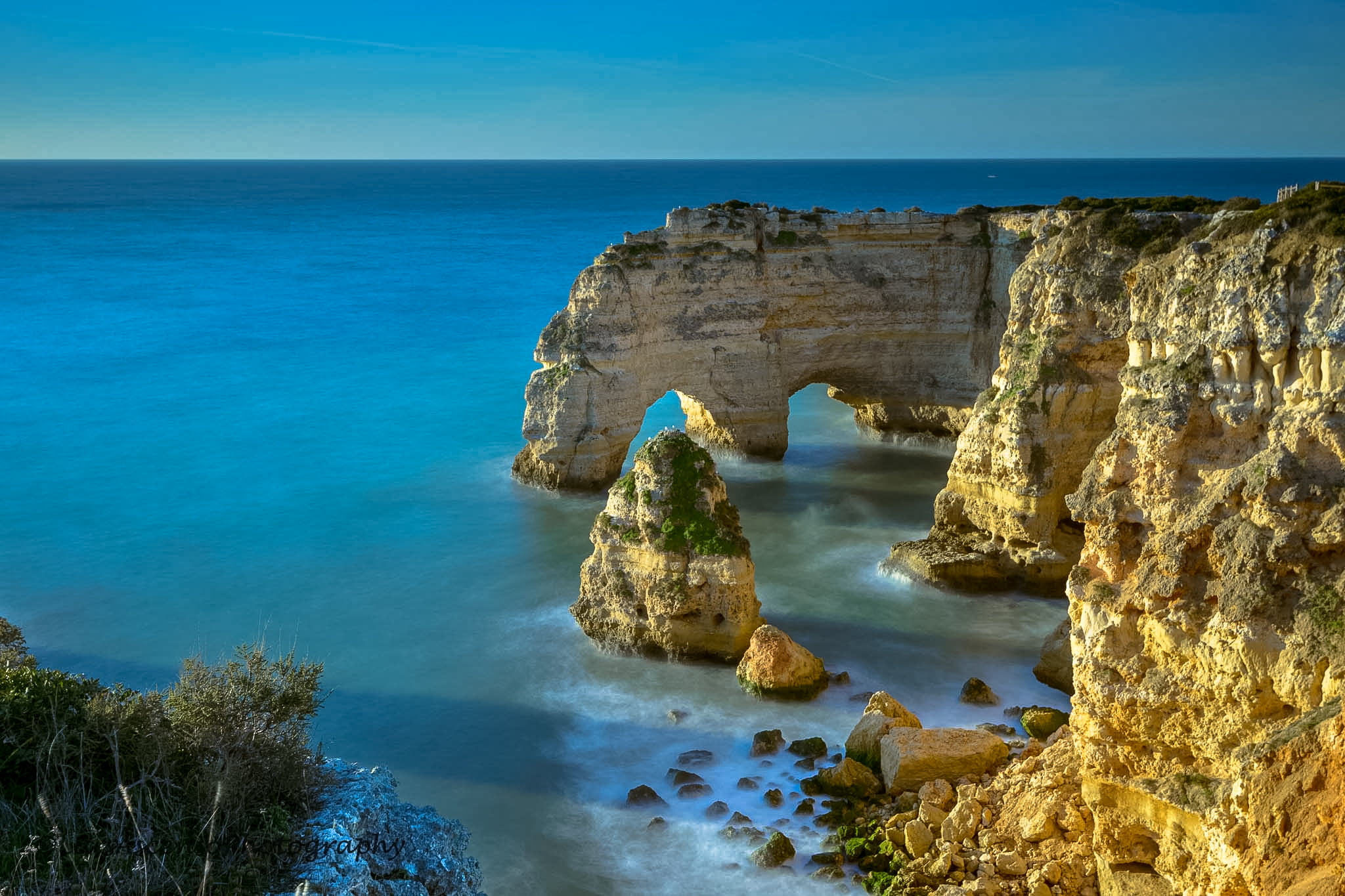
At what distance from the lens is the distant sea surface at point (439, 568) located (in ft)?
58.3

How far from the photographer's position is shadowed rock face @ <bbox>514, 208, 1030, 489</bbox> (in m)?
30.2

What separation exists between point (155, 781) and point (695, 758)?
8.50 m

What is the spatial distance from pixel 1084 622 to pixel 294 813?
26.0 feet

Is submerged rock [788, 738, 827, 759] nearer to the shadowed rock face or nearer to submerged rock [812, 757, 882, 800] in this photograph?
submerged rock [812, 757, 882, 800]

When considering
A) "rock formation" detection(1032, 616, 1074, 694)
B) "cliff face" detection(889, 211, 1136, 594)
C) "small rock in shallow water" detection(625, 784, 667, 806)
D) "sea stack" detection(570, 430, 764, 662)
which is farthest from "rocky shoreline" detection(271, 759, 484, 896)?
"cliff face" detection(889, 211, 1136, 594)

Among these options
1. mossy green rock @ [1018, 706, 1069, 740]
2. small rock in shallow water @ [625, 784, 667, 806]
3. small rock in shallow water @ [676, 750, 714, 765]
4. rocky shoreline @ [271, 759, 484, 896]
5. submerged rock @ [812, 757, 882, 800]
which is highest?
rocky shoreline @ [271, 759, 484, 896]

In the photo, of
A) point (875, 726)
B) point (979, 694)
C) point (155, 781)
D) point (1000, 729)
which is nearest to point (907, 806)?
point (875, 726)

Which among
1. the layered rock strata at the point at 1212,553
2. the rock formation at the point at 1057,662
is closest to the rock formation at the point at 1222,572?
the layered rock strata at the point at 1212,553

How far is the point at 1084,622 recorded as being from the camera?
39.1ft

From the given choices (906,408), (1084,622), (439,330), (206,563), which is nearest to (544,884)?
(1084,622)

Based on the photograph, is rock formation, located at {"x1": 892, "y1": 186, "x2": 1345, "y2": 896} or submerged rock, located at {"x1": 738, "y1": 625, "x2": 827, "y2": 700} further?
submerged rock, located at {"x1": 738, "y1": 625, "x2": 827, "y2": 700}

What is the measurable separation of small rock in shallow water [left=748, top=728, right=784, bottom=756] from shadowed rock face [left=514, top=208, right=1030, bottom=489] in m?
14.0

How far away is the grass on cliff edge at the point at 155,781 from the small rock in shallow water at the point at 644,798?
17.4 ft

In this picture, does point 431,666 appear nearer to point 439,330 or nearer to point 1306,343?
point 1306,343
